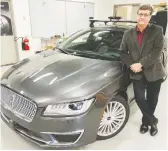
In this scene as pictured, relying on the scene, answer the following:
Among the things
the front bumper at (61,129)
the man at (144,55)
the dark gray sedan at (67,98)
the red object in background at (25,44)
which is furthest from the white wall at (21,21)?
the man at (144,55)

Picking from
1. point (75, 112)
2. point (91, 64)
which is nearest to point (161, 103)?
point (91, 64)

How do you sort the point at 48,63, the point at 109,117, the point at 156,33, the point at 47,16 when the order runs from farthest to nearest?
the point at 47,16
the point at 48,63
the point at 109,117
the point at 156,33

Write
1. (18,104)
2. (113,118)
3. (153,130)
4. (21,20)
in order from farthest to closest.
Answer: (21,20) → (153,130) → (113,118) → (18,104)

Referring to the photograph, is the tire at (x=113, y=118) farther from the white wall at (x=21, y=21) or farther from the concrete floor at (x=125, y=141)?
the white wall at (x=21, y=21)

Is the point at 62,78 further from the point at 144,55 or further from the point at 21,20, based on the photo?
the point at 21,20

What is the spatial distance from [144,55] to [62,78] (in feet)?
2.84

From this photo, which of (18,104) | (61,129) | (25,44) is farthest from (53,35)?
(61,129)

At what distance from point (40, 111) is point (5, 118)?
23.5 inches

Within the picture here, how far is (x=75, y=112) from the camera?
5.02 ft

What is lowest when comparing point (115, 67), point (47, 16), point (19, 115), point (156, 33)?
point (19, 115)

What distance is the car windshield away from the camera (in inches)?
88.4

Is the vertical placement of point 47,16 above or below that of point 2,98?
above

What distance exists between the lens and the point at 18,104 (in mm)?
1671

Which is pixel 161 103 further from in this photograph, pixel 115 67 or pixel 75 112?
pixel 75 112
